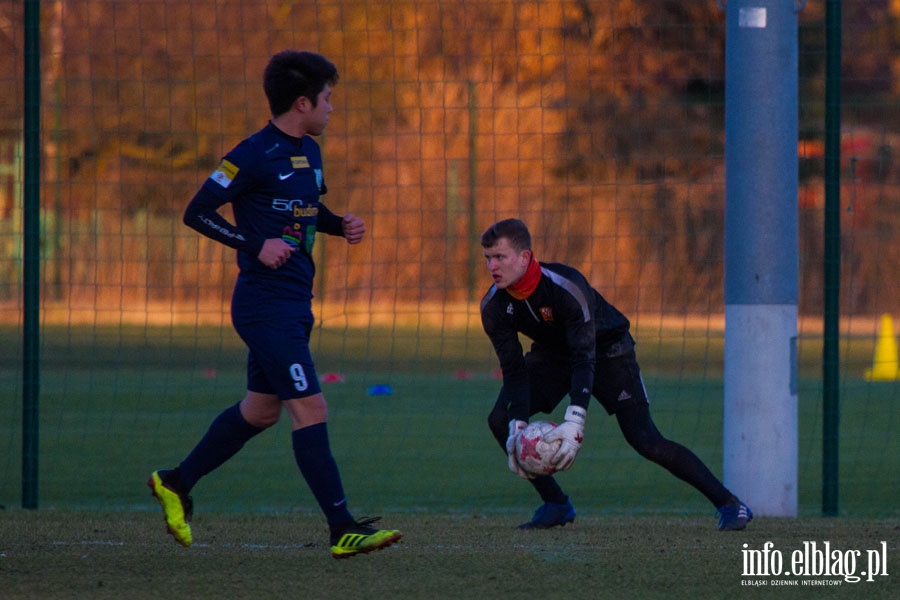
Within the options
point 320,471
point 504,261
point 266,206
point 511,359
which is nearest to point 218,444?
point 320,471

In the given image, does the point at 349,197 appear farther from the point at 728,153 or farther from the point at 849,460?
the point at 728,153

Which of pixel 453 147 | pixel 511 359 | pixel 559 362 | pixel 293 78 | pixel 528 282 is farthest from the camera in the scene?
pixel 453 147

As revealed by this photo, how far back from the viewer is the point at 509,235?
5.95 m

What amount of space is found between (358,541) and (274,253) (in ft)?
3.83

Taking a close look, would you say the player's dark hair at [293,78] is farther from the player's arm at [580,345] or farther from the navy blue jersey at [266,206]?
the player's arm at [580,345]

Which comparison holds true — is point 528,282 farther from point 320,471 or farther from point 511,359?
point 320,471

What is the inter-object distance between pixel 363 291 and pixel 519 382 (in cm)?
773

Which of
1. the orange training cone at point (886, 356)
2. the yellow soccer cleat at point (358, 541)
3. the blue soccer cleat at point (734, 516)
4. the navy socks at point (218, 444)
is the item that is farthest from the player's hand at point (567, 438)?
the orange training cone at point (886, 356)

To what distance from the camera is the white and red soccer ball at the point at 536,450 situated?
5754mm

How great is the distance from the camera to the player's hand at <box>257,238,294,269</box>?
547 centimetres

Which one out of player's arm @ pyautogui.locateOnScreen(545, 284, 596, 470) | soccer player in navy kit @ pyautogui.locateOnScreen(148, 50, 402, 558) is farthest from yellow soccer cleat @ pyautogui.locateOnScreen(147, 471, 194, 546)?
player's arm @ pyautogui.locateOnScreen(545, 284, 596, 470)

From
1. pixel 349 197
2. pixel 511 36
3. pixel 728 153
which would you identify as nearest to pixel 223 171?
pixel 728 153

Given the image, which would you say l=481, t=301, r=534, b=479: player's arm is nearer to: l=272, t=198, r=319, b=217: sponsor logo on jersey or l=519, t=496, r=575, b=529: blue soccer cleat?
l=519, t=496, r=575, b=529: blue soccer cleat

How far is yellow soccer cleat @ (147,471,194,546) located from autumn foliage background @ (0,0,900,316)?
4243 mm
